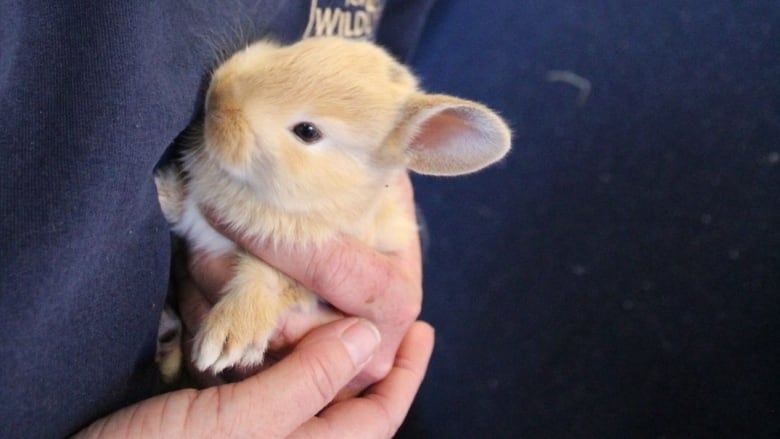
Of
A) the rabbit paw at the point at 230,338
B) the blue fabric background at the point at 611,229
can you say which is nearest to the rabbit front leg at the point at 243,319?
the rabbit paw at the point at 230,338

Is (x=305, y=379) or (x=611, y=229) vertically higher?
(x=305, y=379)

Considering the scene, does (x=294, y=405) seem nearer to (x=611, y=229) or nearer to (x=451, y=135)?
(x=451, y=135)

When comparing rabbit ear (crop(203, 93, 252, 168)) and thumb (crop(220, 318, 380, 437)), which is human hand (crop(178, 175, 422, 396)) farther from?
rabbit ear (crop(203, 93, 252, 168))

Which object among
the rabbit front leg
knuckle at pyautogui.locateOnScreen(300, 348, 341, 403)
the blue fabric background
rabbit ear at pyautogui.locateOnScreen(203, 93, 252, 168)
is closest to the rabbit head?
rabbit ear at pyautogui.locateOnScreen(203, 93, 252, 168)

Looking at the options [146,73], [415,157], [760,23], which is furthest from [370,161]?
[760,23]

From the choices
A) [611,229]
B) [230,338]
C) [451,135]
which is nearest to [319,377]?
[230,338]

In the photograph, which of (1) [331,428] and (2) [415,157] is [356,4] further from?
(1) [331,428]
